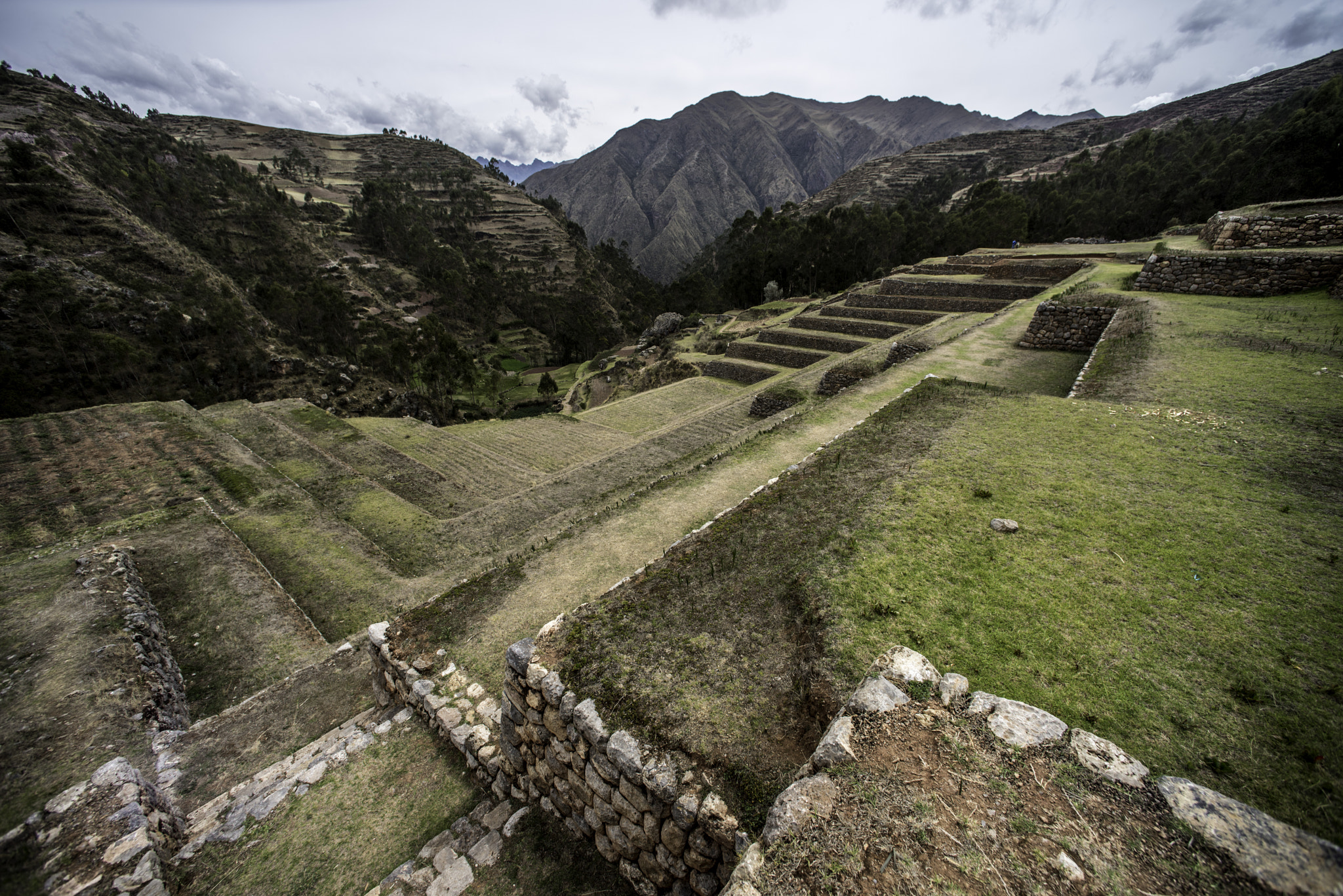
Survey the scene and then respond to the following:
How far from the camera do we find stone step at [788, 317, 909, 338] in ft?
72.6

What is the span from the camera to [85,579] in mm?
7051

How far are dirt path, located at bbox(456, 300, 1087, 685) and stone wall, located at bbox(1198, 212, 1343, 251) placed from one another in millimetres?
6660

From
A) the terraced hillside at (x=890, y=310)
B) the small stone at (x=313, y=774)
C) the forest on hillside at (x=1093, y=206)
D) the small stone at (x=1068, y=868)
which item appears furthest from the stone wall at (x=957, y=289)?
the small stone at (x=313, y=774)

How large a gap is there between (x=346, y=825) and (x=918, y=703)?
205 inches

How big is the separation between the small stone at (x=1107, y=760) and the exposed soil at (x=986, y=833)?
39 millimetres

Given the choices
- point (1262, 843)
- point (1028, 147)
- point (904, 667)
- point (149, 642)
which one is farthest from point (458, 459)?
point (1028, 147)

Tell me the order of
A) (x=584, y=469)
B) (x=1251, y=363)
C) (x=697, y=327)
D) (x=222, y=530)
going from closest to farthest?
(x=1251, y=363), (x=222, y=530), (x=584, y=469), (x=697, y=327)

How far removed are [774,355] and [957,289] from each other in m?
9.84

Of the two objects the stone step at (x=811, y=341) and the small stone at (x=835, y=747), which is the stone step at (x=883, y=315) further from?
the small stone at (x=835, y=747)

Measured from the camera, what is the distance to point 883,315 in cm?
2414

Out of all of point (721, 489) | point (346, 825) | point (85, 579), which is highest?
point (85, 579)

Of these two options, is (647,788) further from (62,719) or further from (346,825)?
(62,719)

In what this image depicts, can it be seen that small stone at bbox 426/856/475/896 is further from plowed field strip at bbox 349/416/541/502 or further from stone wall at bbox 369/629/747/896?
plowed field strip at bbox 349/416/541/502

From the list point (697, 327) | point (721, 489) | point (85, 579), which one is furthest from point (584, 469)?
point (697, 327)
